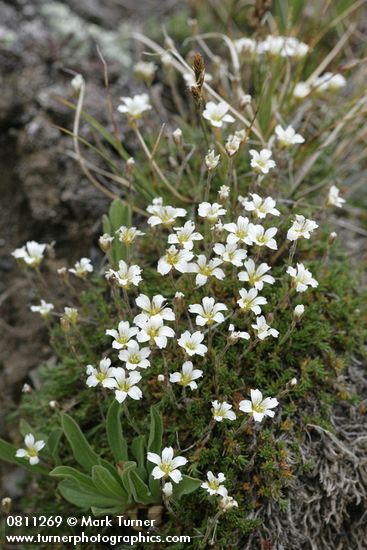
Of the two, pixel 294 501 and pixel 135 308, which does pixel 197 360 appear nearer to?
pixel 135 308

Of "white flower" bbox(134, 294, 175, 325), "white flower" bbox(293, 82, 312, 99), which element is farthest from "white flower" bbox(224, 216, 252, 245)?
"white flower" bbox(293, 82, 312, 99)

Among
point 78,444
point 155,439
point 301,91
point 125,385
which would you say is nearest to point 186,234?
point 125,385

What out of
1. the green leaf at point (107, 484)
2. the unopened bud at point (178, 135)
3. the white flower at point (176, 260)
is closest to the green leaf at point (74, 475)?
the green leaf at point (107, 484)

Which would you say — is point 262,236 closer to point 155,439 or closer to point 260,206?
point 260,206

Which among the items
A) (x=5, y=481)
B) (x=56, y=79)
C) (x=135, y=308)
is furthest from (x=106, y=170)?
(x=5, y=481)

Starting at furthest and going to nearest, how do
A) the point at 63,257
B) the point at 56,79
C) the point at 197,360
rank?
1. the point at 56,79
2. the point at 63,257
3. the point at 197,360
